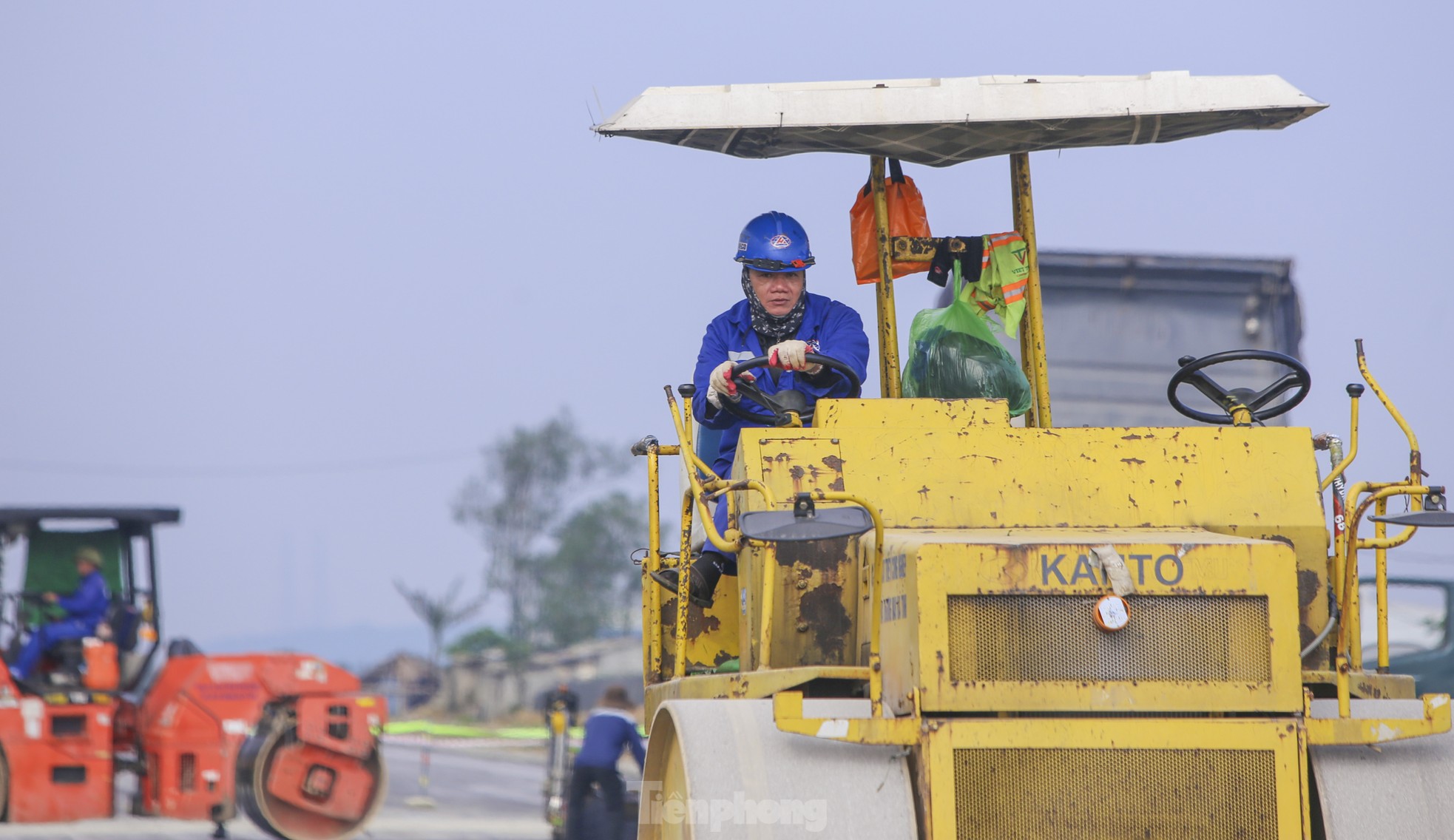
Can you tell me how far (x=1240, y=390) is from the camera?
5.97 metres

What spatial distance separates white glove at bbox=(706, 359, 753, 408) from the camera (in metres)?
5.84

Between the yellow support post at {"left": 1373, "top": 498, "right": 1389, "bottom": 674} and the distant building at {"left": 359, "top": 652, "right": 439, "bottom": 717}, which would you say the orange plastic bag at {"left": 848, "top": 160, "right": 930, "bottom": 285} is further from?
the distant building at {"left": 359, "top": 652, "right": 439, "bottom": 717}

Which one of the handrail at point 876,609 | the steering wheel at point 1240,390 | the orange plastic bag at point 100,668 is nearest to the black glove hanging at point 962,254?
the steering wheel at point 1240,390

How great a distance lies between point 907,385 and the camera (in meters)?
6.45

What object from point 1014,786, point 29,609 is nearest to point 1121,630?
point 1014,786

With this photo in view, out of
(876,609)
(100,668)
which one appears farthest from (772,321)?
(100,668)

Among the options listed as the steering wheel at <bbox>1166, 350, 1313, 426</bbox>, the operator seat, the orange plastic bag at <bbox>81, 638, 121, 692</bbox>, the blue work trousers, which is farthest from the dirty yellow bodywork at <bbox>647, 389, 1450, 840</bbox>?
the blue work trousers

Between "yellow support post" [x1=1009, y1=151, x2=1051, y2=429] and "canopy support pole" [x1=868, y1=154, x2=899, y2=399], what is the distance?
48cm

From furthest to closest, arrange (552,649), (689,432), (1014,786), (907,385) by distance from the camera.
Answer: (552,649) → (907,385) → (689,432) → (1014,786)

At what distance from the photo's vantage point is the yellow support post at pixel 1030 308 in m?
6.36

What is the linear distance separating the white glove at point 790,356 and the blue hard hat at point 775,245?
Result: 68 cm

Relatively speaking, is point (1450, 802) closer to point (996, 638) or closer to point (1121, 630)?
point (1121, 630)

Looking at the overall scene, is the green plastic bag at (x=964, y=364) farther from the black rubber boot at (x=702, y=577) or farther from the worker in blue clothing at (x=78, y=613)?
the worker in blue clothing at (x=78, y=613)

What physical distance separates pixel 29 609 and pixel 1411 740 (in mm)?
15499
